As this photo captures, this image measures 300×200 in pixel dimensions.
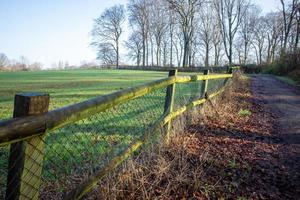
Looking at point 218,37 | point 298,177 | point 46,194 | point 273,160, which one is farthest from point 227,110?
point 218,37

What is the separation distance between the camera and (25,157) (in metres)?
1.93

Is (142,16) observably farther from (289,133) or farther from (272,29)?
(289,133)

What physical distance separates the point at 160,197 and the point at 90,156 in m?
2.04

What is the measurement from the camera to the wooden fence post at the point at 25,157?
1840 mm

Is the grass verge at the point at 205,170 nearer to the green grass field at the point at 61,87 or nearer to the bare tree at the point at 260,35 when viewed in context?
the green grass field at the point at 61,87

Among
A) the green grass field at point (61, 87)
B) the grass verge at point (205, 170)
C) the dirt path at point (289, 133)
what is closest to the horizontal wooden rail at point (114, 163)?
the grass verge at point (205, 170)

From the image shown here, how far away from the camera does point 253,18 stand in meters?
68.9

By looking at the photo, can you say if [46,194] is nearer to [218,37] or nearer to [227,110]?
[227,110]

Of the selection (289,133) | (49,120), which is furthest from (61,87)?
(49,120)

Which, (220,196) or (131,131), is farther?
(131,131)

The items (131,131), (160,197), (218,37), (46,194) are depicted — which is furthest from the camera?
(218,37)

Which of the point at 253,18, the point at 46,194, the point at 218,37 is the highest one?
the point at 253,18

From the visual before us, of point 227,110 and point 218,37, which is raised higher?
point 218,37

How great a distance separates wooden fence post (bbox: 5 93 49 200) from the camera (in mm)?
1840
